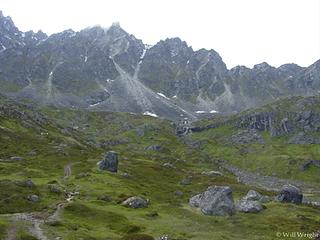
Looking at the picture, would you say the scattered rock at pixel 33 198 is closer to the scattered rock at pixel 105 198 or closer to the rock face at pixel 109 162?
the scattered rock at pixel 105 198

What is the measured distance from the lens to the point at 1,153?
146500 mm

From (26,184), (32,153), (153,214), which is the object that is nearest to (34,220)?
(153,214)

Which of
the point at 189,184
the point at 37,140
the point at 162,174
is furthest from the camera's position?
the point at 37,140

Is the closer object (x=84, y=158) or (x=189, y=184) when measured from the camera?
(x=189, y=184)

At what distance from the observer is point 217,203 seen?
90.6m

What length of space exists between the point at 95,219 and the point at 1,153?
7806cm

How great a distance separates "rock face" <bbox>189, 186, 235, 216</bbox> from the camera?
90000 millimetres

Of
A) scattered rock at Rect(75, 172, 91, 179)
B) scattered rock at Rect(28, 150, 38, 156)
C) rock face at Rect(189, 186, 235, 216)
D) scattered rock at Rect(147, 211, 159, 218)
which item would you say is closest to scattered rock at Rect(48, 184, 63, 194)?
scattered rock at Rect(75, 172, 91, 179)

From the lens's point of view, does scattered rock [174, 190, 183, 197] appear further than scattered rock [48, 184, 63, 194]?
Yes

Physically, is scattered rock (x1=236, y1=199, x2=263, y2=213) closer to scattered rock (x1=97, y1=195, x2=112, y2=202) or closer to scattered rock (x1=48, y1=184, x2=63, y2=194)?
scattered rock (x1=97, y1=195, x2=112, y2=202)

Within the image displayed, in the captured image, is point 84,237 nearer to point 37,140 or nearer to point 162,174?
point 162,174

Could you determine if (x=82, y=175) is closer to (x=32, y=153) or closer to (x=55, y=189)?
(x=55, y=189)

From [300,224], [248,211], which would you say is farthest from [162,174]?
[300,224]

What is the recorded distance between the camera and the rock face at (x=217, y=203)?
90.0 metres
